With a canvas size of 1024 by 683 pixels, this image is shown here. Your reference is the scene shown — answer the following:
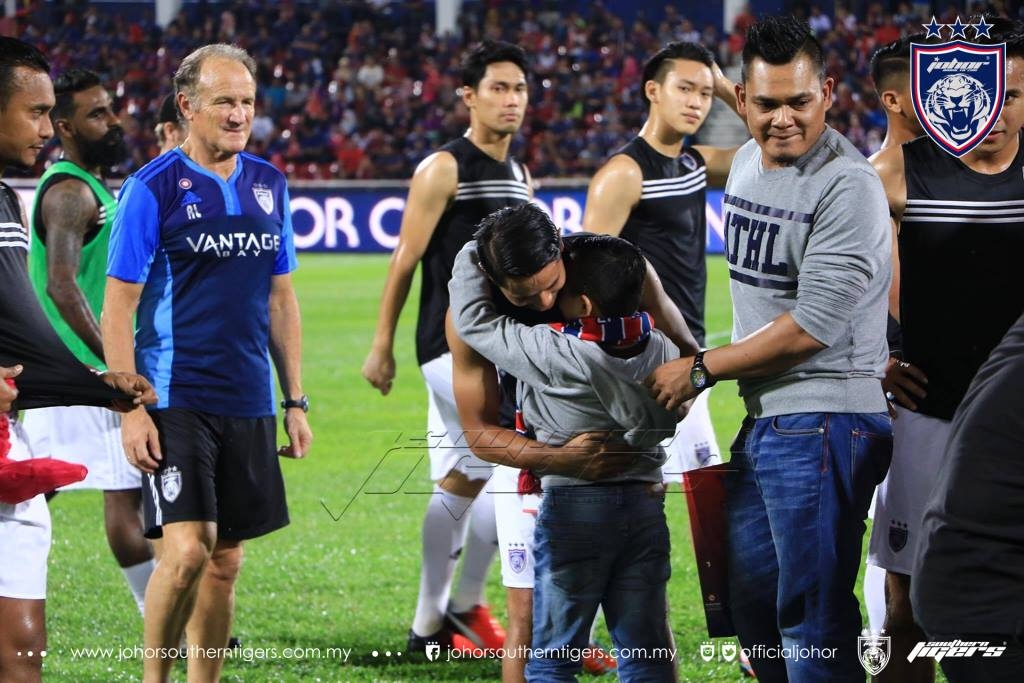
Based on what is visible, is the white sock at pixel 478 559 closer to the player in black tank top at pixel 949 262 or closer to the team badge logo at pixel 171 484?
the team badge logo at pixel 171 484

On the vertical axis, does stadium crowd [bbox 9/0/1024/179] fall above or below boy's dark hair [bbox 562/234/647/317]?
above

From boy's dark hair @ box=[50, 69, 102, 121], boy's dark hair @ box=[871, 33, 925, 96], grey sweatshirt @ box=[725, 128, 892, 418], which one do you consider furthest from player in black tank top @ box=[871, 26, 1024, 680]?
boy's dark hair @ box=[50, 69, 102, 121]

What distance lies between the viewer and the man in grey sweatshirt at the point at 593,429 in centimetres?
318

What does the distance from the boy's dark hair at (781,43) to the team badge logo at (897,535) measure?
1285 mm

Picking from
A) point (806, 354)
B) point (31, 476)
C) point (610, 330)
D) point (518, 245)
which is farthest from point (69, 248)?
point (806, 354)

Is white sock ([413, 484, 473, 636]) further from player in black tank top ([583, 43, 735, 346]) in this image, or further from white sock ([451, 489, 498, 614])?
player in black tank top ([583, 43, 735, 346])

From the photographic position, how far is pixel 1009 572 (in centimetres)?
198

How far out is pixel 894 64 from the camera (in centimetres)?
464

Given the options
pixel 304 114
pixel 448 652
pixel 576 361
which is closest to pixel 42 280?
pixel 448 652

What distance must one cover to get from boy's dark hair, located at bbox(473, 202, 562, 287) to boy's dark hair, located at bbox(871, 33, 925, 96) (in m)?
2.03

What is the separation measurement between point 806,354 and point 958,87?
1.45m

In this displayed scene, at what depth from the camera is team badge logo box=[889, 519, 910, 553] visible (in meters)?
3.73

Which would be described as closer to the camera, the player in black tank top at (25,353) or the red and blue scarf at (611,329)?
the red and blue scarf at (611,329)

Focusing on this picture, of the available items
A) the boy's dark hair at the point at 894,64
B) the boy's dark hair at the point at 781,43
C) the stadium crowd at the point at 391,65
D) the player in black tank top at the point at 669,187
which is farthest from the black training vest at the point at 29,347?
the stadium crowd at the point at 391,65
